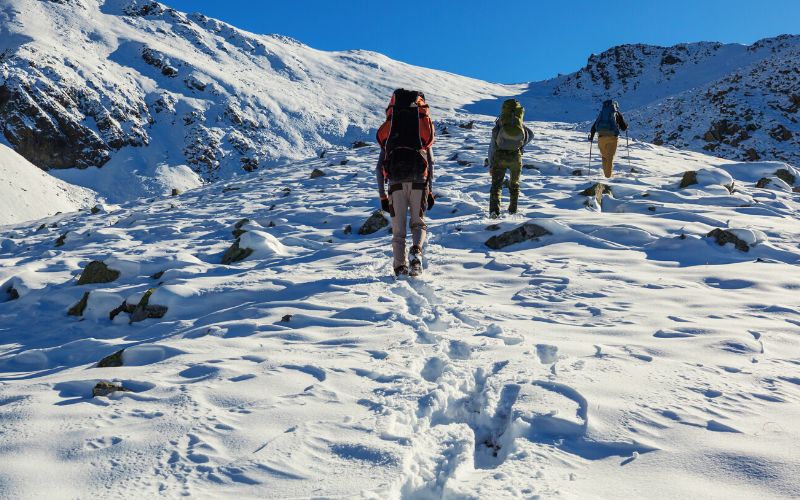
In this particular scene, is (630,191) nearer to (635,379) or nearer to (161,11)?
(635,379)

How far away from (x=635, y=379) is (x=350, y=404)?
5.80 ft

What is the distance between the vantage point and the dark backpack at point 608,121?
1243 centimetres

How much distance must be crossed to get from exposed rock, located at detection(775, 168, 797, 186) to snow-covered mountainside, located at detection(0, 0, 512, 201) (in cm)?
3420

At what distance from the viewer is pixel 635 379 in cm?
309

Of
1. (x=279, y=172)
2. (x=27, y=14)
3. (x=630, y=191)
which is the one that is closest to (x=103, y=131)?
(x=27, y=14)

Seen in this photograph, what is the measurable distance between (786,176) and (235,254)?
1382 cm

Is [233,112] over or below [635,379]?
over

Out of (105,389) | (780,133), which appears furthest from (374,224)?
(780,133)

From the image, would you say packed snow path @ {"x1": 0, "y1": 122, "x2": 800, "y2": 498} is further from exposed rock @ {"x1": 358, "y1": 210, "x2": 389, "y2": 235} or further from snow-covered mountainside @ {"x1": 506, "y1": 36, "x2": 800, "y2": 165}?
snow-covered mountainside @ {"x1": 506, "y1": 36, "x2": 800, "y2": 165}

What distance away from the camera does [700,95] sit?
127 ft

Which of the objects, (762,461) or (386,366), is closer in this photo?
(762,461)

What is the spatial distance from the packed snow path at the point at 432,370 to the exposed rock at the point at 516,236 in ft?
0.70

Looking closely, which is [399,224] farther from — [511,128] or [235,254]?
[511,128]

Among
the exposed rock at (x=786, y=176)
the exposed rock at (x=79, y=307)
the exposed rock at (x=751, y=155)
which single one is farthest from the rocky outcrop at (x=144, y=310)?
the exposed rock at (x=751, y=155)
